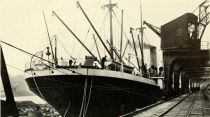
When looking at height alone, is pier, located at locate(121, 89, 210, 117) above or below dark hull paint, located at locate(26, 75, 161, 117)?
below

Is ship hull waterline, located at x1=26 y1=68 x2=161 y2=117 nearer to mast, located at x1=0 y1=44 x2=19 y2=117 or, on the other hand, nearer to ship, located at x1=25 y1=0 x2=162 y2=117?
ship, located at x1=25 y1=0 x2=162 y2=117

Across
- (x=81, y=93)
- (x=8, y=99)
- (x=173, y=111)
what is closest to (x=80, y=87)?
(x=81, y=93)

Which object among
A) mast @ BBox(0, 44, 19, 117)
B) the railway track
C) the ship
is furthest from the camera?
the ship

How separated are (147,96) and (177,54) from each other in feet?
23.5

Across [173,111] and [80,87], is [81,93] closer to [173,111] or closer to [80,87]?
[80,87]

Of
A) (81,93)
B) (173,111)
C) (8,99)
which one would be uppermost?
(8,99)

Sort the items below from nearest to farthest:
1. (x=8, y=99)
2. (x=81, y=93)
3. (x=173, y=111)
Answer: (x=8, y=99) → (x=173, y=111) → (x=81, y=93)

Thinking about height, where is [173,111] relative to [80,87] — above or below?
below

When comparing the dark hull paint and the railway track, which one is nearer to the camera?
the railway track

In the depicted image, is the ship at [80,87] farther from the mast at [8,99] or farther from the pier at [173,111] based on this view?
the mast at [8,99]

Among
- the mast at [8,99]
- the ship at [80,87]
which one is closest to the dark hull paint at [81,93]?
the ship at [80,87]

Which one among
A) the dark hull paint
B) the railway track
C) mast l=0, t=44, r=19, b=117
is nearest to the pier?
the railway track

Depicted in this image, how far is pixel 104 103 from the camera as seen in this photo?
21094mm

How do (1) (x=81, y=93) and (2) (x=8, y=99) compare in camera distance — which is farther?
(1) (x=81, y=93)
